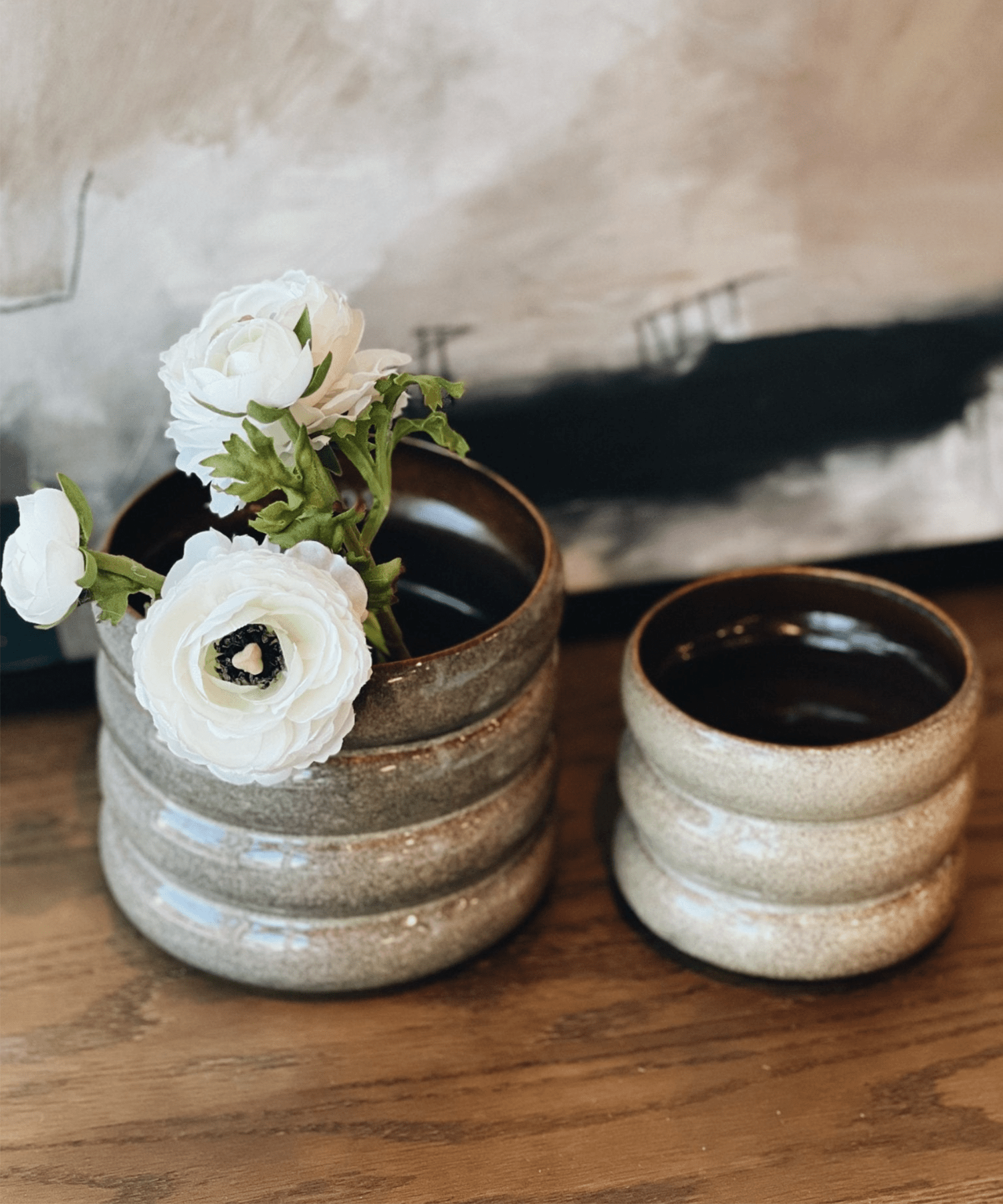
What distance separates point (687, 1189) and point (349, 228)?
0.43 metres

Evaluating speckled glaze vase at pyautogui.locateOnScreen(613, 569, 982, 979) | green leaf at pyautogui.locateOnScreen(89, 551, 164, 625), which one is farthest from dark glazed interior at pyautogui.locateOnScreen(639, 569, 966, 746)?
green leaf at pyautogui.locateOnScreen(89, 551, 164, 625)

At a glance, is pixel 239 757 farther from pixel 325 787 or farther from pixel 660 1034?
pixel 660 1034

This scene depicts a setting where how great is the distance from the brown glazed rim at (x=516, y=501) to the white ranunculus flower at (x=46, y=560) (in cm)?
5

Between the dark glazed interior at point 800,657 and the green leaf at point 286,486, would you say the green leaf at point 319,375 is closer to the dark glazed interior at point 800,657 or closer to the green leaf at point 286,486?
the green leaf at point 286,486

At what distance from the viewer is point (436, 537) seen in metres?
0.55

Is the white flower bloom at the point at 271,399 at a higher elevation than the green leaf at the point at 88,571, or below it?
higher

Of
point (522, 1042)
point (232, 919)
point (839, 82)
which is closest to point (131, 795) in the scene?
point (232, 919)

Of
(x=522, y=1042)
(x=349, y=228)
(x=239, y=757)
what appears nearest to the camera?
(x=239, y=757)

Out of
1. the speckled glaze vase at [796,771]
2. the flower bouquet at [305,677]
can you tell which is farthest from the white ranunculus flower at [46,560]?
the speckled glaze vase at [796,771]

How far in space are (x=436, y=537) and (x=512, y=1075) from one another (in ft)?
0.75

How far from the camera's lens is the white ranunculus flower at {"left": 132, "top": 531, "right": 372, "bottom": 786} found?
1.22 ft

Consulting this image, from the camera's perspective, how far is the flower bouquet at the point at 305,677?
38 cm

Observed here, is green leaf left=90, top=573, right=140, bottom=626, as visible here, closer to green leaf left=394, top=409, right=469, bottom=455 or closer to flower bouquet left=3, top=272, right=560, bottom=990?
flower bouquet left=3, top=272, right=560, bottom=990

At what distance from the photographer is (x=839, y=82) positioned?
1.98 ft
